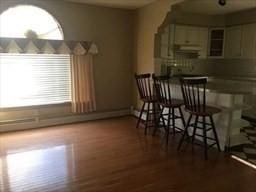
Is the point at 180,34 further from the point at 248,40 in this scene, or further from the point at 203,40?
the point at 248,40

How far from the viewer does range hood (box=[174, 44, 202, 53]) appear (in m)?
5.25

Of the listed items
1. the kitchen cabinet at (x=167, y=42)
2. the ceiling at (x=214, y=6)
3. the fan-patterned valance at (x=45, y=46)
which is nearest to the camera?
the fan-patterned valance at (x=45, y=46)

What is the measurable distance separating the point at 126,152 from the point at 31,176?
1.31 m

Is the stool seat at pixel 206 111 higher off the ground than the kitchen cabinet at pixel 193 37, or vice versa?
the kitchen cabinet at pixel 193 37

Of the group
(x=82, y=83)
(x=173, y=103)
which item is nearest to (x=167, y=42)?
(x=173, y=103)

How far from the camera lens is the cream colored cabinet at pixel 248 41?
520cm

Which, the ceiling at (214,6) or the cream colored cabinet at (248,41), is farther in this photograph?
the cream colored cabinet at (248,41)

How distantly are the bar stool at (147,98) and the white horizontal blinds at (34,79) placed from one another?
1537 mm

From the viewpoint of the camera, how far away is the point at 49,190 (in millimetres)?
2361

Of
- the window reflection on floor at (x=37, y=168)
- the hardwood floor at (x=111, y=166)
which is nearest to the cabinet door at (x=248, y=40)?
the hardwood floor at (x=111, y=166)

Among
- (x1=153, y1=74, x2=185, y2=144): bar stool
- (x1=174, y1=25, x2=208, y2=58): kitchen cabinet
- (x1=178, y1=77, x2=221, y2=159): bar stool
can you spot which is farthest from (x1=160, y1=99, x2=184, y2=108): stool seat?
(x1=174, y1=25, x2=208, y2=58): kitchen cabinet

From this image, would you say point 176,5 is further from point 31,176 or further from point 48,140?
point 31,176

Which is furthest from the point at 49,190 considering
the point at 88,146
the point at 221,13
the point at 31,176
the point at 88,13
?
the point at 221,13

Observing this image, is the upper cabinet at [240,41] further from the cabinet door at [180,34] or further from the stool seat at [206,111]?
the stool seat at [206,111]
